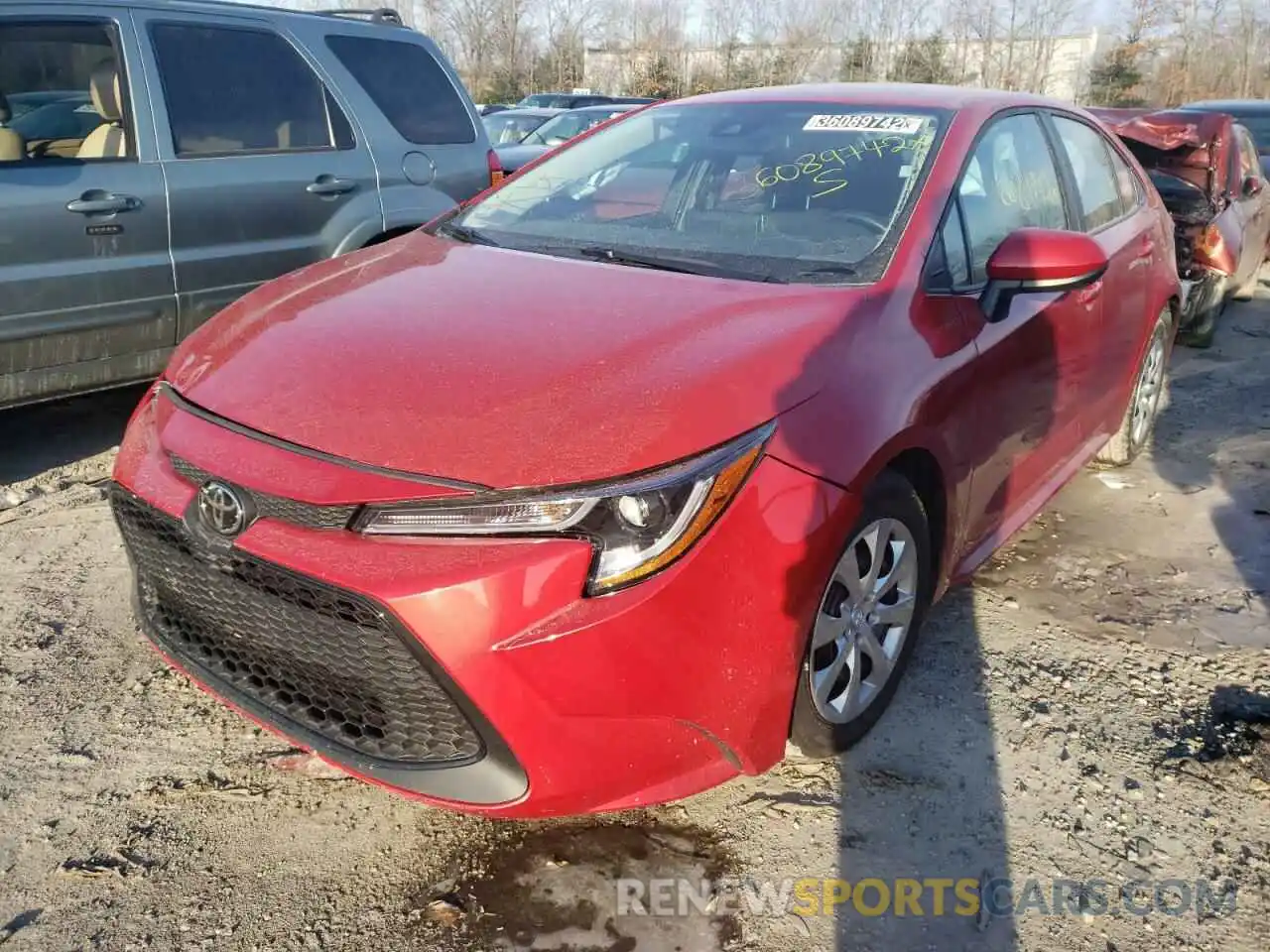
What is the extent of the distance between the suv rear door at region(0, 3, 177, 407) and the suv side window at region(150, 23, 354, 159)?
168 mm

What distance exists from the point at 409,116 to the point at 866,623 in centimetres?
390

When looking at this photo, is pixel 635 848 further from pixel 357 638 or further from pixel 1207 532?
pixel 1207 532

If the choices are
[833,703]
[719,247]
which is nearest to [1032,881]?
[833,703]

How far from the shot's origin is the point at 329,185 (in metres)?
4.94

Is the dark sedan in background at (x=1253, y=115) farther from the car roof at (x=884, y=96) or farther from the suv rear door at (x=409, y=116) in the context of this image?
the car roof at (x=884, y=96)

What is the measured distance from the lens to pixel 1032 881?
2361 millimetres

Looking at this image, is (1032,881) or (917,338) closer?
(1032,881)

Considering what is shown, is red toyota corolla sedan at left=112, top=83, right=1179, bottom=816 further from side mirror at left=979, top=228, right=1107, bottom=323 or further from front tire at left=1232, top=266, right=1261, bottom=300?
front tire at left=1232, top=266, right=1261, bottom=300

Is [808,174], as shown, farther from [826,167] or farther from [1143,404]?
[1143,404]

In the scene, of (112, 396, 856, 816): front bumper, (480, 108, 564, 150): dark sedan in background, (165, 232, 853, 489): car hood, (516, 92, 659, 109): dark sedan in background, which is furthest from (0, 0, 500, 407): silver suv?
(516, 92, 659, 109): dark sedan in background

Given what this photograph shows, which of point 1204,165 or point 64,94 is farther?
point 1204,165

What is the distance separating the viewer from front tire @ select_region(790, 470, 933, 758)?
2.47 metres

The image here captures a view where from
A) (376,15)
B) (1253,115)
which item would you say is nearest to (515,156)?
(376,15)

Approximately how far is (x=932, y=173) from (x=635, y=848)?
2.00m
